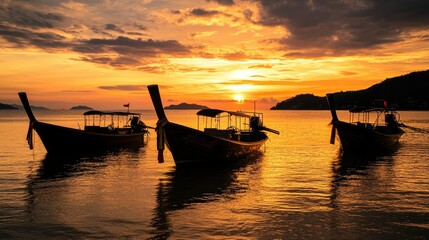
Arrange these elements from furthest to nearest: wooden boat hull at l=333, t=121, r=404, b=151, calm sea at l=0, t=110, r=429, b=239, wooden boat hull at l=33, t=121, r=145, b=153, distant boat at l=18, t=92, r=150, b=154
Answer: wooden boat hull at l=333, t=121, r=404, b=151 < wooden boat hull at l=33, t=121, r=145, b=153 < distant boat at l=18, t=92, r=150, b=154 < calm sea at l=0, t=110, r=429, b=239

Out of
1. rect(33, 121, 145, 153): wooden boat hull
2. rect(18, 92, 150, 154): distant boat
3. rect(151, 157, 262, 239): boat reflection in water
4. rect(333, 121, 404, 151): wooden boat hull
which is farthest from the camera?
rect(333, 121, 404, 151): wooden boat hull

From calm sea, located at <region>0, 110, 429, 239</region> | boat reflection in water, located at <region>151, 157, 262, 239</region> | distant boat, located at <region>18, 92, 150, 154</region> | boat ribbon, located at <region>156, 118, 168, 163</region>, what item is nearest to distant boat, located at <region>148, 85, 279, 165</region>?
boat ribbon, located at <region>156, 118, 168, 163</region>

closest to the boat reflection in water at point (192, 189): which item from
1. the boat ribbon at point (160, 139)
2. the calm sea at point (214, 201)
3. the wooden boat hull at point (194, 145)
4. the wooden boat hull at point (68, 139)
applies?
the calm sea at point (214, 201)

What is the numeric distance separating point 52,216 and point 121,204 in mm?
2855

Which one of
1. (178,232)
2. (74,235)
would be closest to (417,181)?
(178,232)

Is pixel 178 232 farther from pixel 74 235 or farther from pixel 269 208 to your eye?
pixel 269 208

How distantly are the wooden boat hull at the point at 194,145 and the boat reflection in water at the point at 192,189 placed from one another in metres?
0.74

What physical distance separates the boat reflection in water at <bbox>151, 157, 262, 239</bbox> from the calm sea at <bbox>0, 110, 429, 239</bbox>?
0.16 ft

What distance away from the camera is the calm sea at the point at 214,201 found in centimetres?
1171

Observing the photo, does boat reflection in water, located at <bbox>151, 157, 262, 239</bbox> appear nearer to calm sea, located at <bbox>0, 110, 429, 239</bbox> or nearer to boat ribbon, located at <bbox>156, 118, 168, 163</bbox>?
calm sea, located at <bbox>0, 110, 429, 239</bbox>

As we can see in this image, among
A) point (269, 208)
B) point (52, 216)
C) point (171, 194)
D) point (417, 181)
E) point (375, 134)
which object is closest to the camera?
point (52, 216)

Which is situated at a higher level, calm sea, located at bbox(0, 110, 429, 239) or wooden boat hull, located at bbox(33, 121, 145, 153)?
wooden boat hull, located at bbox(33, 121, 145, 153)

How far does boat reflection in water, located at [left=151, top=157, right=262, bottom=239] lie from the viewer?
13120 millimetres

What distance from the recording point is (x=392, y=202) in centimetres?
1576
